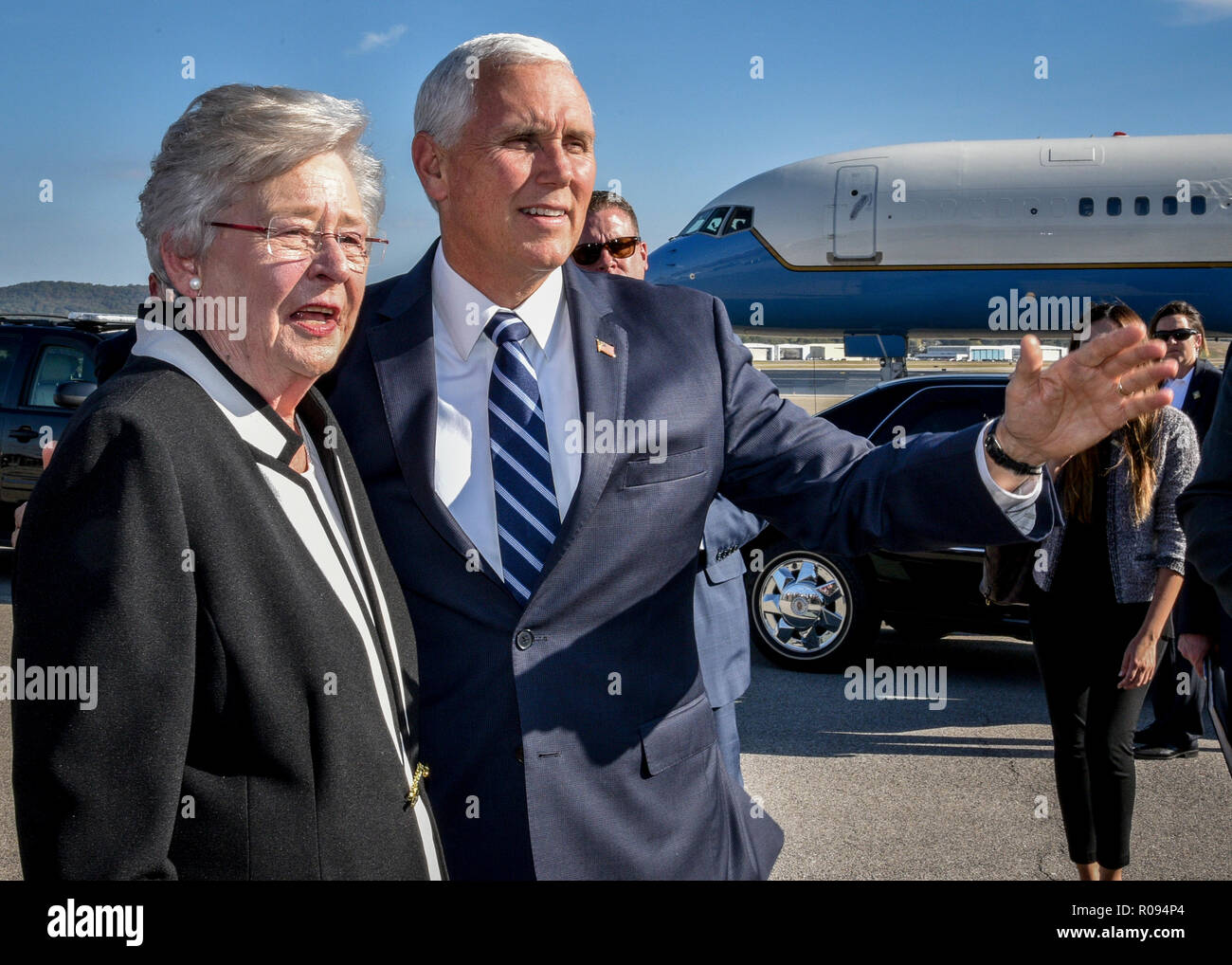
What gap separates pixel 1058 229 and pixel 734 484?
1911 cm

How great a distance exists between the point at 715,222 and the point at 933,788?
55.5 ft

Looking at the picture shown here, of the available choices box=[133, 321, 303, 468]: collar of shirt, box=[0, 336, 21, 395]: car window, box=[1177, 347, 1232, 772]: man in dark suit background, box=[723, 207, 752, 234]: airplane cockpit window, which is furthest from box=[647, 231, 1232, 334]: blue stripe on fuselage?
box=[133, 321, 303, 468]: collar of shirt

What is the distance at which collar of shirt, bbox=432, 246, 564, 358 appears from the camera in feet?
6.57

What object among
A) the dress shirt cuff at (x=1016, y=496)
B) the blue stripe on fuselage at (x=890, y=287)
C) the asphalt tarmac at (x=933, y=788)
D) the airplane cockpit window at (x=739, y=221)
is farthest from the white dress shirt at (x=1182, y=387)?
the airplane cockpit window at (x=739, y=221)

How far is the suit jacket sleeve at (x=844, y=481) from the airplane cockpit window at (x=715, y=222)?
63.3 ft

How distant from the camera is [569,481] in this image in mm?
1883

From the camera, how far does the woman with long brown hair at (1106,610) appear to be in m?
3.77

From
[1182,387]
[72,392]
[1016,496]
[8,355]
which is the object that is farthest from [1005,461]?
[8,355]

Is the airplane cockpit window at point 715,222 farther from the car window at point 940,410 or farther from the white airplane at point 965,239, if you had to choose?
the car window at point 940,410

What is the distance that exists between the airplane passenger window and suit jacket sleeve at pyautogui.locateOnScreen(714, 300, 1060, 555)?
63.3ft
